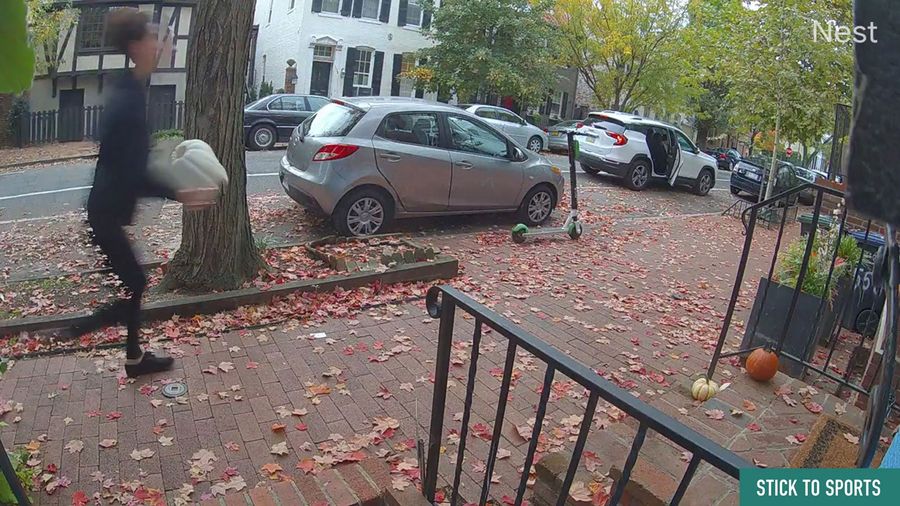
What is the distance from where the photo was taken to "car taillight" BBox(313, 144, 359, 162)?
7.33 metres

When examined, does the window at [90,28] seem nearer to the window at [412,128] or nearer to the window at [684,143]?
the window at [412,128]

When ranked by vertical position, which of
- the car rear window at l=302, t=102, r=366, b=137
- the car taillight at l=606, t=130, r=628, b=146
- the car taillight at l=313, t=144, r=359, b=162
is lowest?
the car taillight at l=313, t=144, r=359, b=162

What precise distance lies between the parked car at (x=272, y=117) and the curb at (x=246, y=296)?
459 inches

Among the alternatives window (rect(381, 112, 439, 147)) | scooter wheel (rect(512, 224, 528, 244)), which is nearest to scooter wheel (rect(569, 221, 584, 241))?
scooter wheel (rect(512, 224, 528, 244))

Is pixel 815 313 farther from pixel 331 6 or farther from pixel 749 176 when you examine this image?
pixel 331 6

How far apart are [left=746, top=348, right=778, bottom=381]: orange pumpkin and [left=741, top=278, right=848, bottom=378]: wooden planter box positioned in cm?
34

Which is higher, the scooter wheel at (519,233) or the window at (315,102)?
the window at (315,102)

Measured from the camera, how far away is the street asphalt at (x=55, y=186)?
10.2m

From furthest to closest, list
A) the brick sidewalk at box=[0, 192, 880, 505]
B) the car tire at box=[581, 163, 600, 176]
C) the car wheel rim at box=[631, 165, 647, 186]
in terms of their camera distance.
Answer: the car tire at box=[581, 163, 600, 176] → the car wheel rim at box=[631, 165, 647, 186] → the brick sidewalk at box=[0, 192, 880, 505]

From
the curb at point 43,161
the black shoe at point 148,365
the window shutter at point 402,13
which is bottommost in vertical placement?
the curb at point 43,161

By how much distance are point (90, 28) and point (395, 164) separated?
2183 cm

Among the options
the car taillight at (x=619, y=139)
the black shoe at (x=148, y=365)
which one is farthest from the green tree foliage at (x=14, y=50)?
the car taillight at (x=619, y=139)

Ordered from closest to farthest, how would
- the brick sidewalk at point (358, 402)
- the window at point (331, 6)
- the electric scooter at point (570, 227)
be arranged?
the brick sidewalk at point (358, 402) → the electric scooter at point (570, 227) → the window at point (331, 6)

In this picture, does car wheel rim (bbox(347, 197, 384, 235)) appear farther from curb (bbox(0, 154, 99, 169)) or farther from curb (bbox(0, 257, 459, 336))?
curb (bbox(0, 154, 99, 169))
